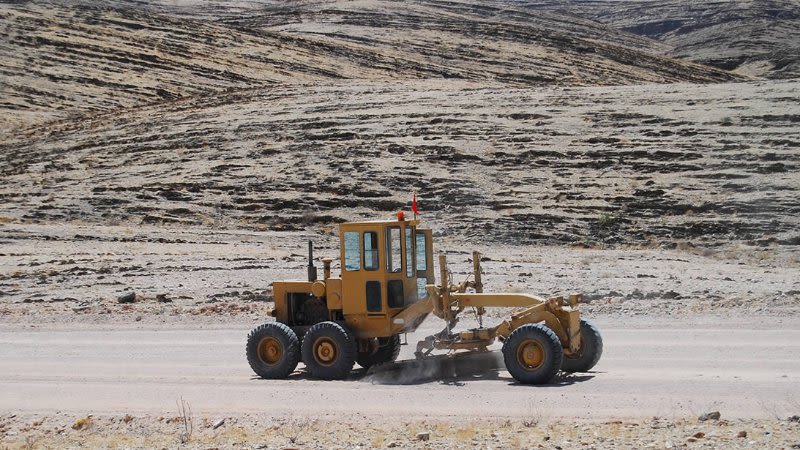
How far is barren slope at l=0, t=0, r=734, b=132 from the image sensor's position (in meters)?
49.2

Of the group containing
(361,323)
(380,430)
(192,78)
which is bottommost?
(380,430)

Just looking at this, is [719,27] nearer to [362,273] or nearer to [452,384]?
[362,273]

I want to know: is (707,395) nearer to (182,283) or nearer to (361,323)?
(361,323)

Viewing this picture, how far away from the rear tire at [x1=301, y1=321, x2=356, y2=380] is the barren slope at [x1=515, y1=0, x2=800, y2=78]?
61.2m

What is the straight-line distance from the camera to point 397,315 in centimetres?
1195

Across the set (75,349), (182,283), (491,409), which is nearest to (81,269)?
(182,283)

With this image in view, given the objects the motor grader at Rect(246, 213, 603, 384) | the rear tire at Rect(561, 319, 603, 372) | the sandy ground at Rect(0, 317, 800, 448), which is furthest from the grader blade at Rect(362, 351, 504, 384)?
the rear tire at Rect(561, 319, 603, 372)

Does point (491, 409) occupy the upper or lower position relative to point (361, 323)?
lower

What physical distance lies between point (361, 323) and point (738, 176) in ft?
72.4

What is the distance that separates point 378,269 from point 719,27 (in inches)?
3429

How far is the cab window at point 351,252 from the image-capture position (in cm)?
1199

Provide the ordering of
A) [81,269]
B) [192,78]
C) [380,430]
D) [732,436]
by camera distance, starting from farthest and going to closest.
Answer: [192,78], [81,269], [380,430], [732,436]

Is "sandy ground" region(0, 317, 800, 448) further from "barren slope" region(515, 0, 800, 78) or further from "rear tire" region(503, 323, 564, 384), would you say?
"barren slope" region(515, 0, 800, 78)

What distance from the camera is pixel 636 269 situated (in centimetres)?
2420
